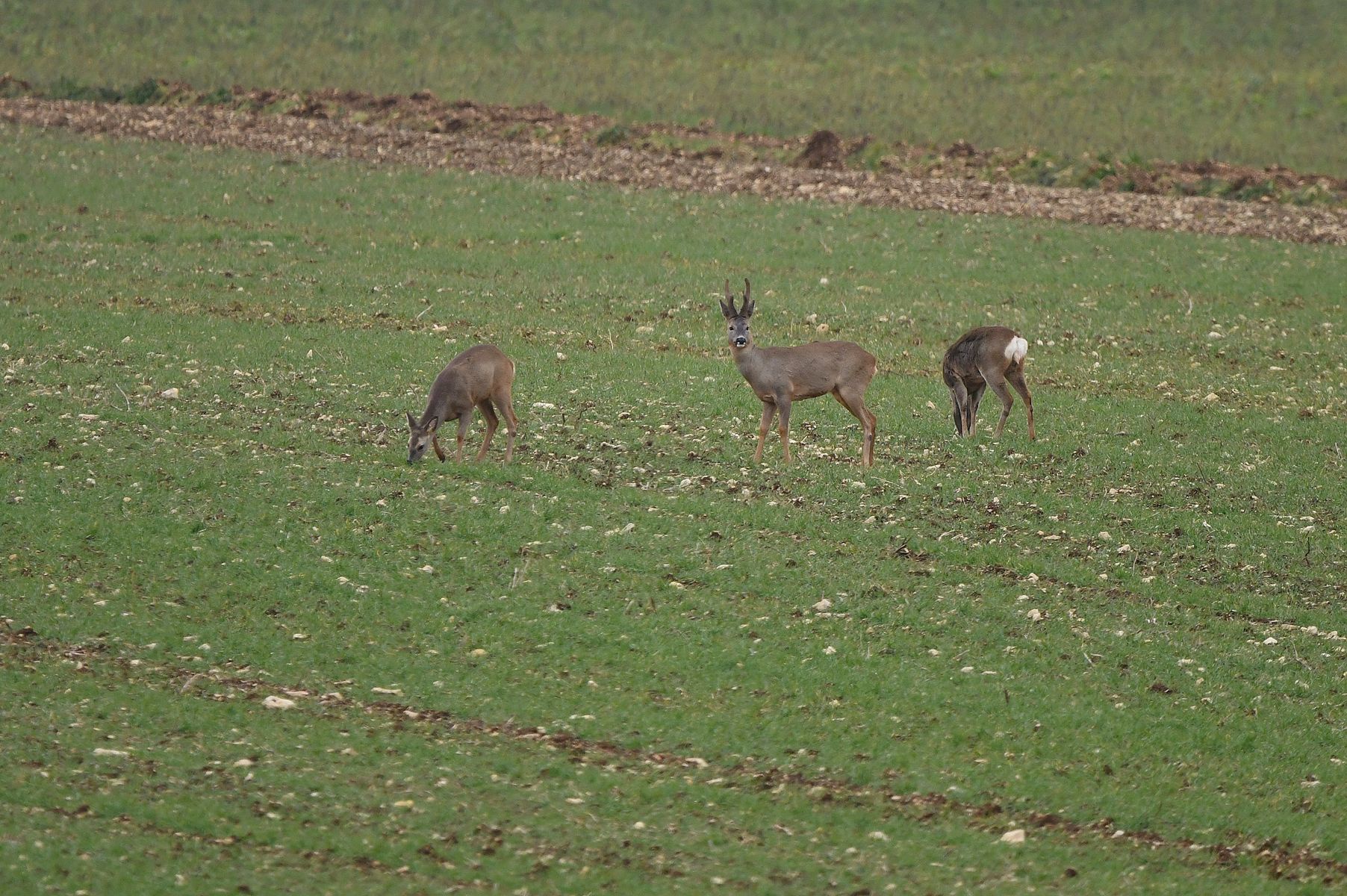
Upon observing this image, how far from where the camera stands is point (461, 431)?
15.6 meters

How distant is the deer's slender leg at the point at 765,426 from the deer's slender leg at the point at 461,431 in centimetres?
288

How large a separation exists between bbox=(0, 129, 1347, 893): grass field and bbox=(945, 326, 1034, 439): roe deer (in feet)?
1.11

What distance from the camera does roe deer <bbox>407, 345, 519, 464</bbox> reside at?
15.3 meters

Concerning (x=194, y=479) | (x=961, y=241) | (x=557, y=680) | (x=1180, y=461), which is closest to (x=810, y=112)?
(x=961, y=241)

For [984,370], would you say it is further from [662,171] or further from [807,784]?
[662,171]

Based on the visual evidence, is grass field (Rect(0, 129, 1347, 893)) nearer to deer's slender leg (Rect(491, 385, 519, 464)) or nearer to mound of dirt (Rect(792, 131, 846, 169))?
deer's slender leg (Rect(491, 385, 519, 464))

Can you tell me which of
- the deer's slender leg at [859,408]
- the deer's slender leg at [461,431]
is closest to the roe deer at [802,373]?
the deer's slender leg at [859,408]

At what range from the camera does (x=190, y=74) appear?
42000 millimetres

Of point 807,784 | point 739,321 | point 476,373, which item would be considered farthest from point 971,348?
point 807,784

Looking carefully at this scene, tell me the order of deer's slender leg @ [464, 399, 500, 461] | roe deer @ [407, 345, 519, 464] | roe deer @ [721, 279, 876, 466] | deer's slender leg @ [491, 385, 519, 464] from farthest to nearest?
roe deer @ [721, 279, 876, 466]
deer's slender leg @ [464, 399, 500, 461]
deer's slender leg @ [491, 385, 519, 464]
roe deer @ [407, 345, 519, 464]

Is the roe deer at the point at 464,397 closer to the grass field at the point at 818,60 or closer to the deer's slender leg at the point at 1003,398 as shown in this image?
the deer's slender leg at the point at 1003,398

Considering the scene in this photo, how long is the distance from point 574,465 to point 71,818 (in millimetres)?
7519

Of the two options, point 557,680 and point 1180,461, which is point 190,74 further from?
point 557,680

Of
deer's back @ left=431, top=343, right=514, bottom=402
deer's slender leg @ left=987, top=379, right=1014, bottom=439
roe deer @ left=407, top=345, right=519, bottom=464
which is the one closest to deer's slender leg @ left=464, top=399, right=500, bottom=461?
roe deer @ left=407, top=345, right=519, bottom=464
